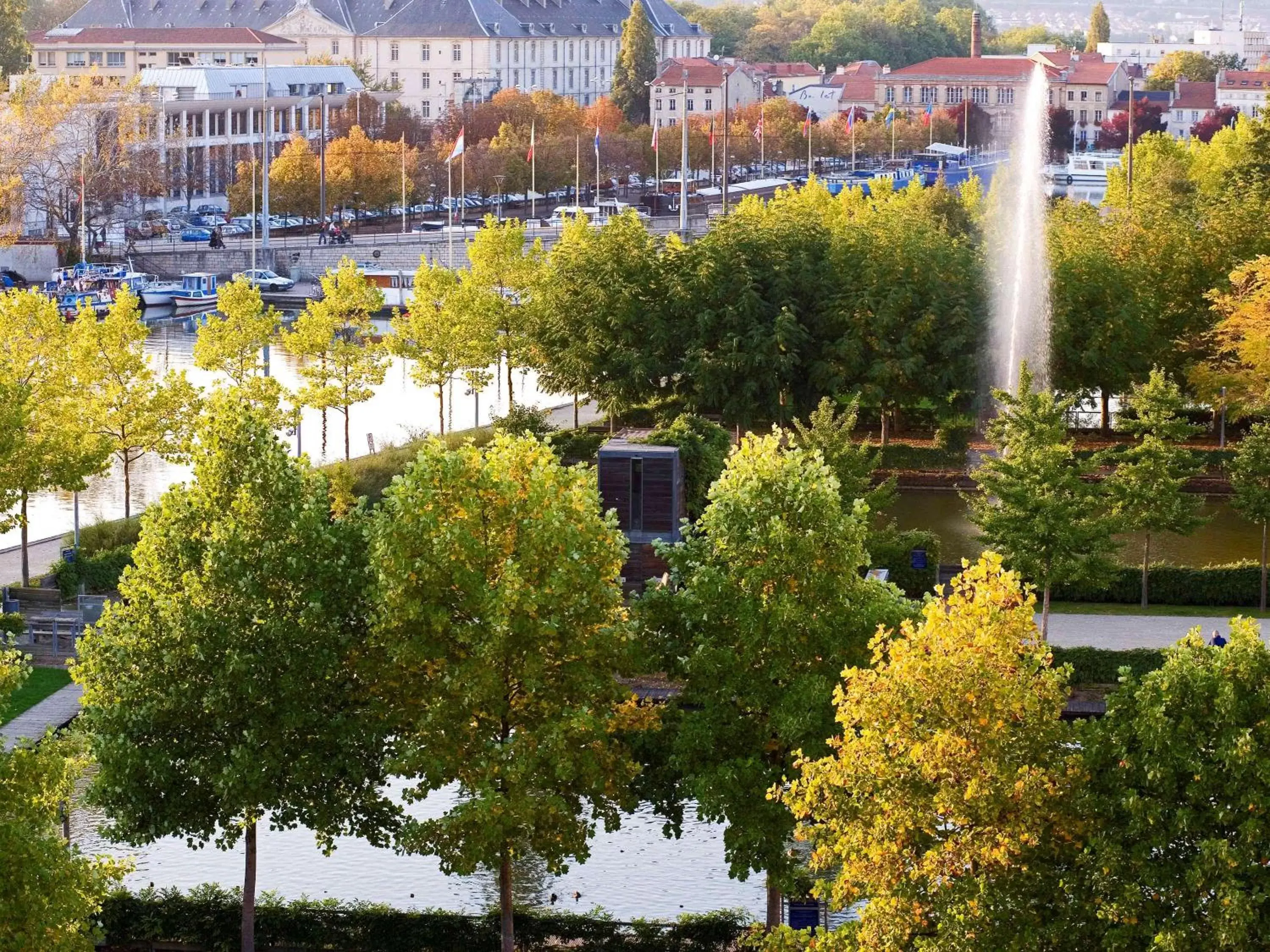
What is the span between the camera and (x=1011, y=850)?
19109 mm

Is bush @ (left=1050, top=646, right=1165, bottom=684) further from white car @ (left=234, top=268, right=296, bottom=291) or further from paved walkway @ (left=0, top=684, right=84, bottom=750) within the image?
white car @ (left=234, top=268, right=296, bottom=291)

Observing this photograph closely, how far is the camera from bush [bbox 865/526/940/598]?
3656 cm

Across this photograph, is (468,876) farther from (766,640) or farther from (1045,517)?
(1045,517)

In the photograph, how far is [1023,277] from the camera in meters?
51.5

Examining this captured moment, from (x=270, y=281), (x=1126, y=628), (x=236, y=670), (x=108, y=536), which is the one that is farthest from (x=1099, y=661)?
(x=270, y=281)

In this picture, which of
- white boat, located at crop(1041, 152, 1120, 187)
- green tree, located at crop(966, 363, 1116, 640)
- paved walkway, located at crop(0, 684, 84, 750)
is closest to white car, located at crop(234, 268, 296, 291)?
paved walkway, located at crop(0, 684, 84, 750)

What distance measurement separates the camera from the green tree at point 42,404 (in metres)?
35.5

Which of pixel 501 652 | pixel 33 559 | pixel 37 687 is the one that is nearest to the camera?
pixel 501 652

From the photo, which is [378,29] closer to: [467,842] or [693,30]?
[693,30]

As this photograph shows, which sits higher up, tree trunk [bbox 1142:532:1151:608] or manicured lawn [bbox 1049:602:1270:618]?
tree trunk [bbox 1142:532:1151:608]

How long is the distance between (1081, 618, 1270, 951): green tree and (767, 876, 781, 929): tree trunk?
519cm

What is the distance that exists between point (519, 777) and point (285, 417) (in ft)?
75.8

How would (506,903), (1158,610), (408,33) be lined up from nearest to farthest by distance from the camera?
(506,903)
(1158,610)
(408,33)

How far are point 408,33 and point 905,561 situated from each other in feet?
363
